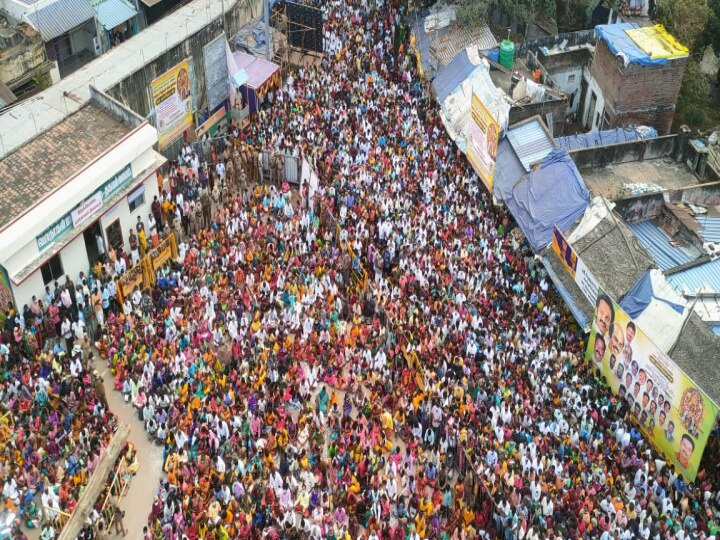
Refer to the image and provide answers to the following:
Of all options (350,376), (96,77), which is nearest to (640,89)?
(350,376)

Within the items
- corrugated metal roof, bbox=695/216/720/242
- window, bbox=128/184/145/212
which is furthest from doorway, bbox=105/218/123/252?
corrugated metal roof, bbox=695/216/720/242

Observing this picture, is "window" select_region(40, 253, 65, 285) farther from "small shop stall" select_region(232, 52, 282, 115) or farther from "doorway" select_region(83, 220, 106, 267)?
"small shop stall" select_region(232, 52, 282, 115)

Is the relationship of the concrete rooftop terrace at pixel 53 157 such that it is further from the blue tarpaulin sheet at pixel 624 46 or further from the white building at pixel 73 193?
the blue tarpaulin sheet at pixel 624 46

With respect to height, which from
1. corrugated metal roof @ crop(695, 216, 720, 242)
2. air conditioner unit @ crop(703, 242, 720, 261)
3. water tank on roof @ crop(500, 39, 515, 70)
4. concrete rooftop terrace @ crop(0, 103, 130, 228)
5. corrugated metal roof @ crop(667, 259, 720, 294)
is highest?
concrete rooftop terrace @ crop(0, 103, 130, 228)

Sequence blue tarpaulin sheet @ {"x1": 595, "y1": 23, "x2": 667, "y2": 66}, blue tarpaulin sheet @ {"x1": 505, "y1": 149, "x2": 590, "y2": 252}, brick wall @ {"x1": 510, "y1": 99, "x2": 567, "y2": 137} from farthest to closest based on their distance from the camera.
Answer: brick wall @ {"x1": 510, "y1": 99, "x2": 567, "y2": 137} → blue tarpaulin sheet @ {"x1": 595, "y1": 23, "x2": 667, "y2": 66} → blue tarpaulin sheet @ {"x1": 505, "y1": 149, "x2": 590, "y2": 252}

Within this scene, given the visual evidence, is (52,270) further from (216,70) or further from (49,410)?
(216,70)

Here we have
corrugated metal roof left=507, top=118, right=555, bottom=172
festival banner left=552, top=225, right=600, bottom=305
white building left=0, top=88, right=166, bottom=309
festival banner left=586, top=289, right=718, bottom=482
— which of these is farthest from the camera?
corrugated metal roof left=507, top=118, right=555, bottom=172

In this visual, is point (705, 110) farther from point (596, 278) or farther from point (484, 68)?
point (596, 278)
